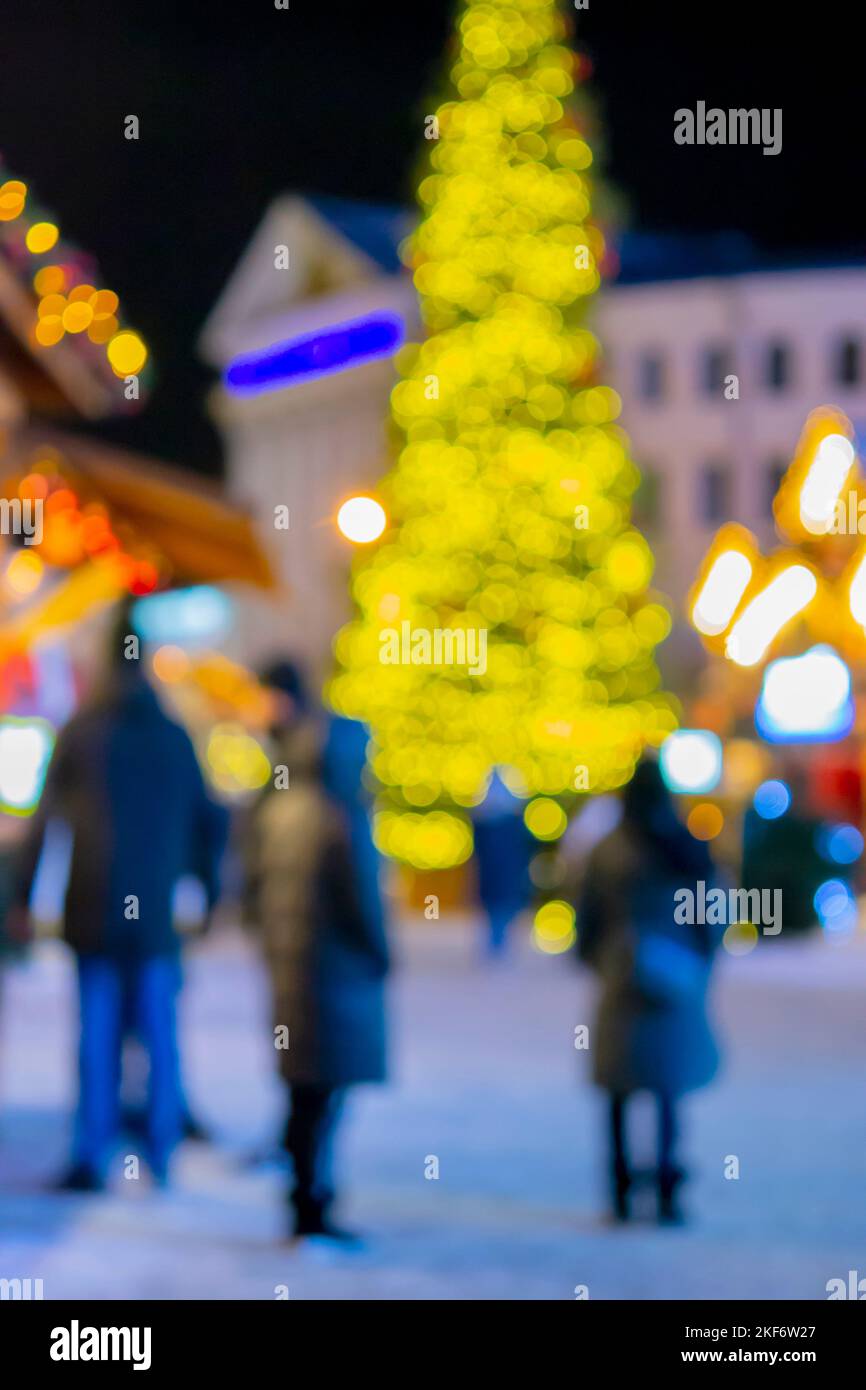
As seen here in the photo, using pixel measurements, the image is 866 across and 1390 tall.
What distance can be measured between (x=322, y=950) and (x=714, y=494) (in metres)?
37.5

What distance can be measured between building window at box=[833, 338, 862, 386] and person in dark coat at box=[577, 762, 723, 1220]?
110ft

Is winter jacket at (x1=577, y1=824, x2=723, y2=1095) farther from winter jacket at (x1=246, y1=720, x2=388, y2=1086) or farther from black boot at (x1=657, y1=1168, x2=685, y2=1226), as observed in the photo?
winter jacket at (x1=246, y1=720, x2=388, y2=1086)

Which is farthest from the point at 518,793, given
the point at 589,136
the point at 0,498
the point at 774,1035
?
the point at 0,498

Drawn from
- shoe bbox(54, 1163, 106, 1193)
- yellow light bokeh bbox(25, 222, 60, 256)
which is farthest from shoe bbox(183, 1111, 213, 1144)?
yellow light bokeh bbox(25, 222, 60, 256)

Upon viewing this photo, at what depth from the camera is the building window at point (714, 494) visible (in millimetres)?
43094

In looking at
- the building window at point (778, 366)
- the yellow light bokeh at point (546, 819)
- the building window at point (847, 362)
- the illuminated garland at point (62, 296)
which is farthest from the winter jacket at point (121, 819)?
the building window at point (778, 366)

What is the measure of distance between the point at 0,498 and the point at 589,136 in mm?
13614

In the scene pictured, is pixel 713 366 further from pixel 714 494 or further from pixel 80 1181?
pixel 80 1181

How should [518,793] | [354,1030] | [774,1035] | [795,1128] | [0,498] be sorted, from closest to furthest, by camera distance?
[354,1030] → [795,1128] → [0,498] → [774,1035] → [518,793]

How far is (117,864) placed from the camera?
24.2 feet

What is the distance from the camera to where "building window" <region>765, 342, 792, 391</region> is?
4044 cm

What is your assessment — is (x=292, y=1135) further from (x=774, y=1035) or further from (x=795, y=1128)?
(x=774, y=1035)
